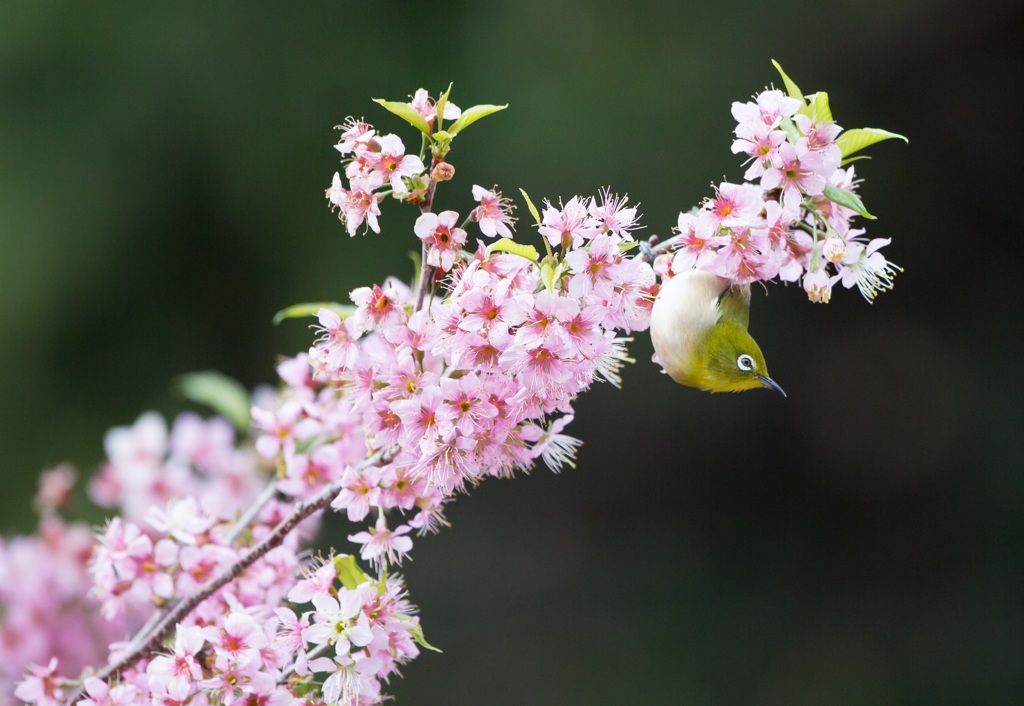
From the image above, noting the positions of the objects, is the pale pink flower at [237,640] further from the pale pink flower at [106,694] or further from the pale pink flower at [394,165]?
the pale pink flower at [394,165]

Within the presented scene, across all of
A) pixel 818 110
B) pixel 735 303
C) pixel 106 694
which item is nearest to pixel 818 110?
pixel 818 110

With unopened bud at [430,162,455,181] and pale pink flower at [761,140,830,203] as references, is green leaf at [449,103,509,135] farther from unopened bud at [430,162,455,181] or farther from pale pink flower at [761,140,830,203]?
pale pink flower at [761,140,830,203]

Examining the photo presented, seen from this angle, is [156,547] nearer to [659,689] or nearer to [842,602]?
[659,689]

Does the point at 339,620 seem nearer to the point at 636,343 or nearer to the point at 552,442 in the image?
the point at 552,442

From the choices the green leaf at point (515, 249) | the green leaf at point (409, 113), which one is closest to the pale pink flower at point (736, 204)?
the green leaf at point (515, 249)

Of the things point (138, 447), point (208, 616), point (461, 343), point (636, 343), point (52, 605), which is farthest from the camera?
point (636, 343)

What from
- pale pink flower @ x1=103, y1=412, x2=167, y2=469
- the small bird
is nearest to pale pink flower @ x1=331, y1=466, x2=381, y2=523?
the small bird
